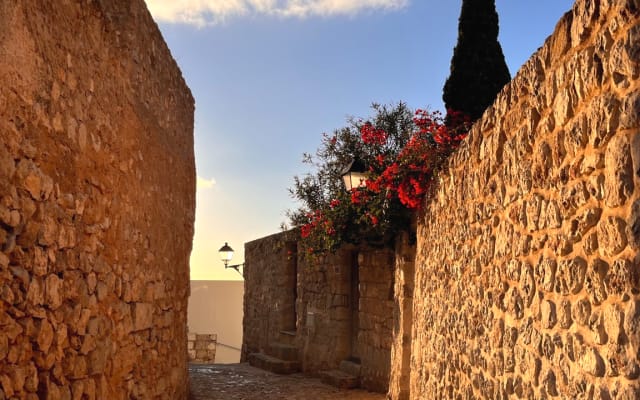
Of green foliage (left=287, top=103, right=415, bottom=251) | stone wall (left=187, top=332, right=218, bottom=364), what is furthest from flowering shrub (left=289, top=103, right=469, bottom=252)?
stone wall (left=187, top=332, right=218, bottom=364)

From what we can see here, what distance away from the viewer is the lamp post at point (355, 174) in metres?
7.68

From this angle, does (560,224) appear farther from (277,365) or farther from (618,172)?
(277,365)

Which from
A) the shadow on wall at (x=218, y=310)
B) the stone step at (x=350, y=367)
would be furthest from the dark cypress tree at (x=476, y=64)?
the shadow on wall at (x=218, y=310)

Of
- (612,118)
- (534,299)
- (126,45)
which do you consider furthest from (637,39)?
(126,45)

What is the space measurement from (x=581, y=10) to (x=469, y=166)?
210cm

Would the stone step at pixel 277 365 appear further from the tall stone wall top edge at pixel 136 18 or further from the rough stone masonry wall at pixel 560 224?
the rough stone masonry wall at pixel 560 224

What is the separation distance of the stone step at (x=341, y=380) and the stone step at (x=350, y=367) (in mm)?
71

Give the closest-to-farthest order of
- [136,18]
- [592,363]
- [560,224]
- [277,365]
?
[592,363]
[560,224]
[136,18]
[277,365]

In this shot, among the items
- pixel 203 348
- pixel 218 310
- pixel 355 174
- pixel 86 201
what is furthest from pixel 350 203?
pixel 218 310

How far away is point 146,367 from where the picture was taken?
4.89 m

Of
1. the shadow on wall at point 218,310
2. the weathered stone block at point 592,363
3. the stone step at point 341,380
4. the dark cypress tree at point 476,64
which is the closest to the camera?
the weathered stone block at point 592,363

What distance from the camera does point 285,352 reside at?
11719 mm

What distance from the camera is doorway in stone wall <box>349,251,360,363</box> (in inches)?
407

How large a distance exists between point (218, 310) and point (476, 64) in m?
41.6
